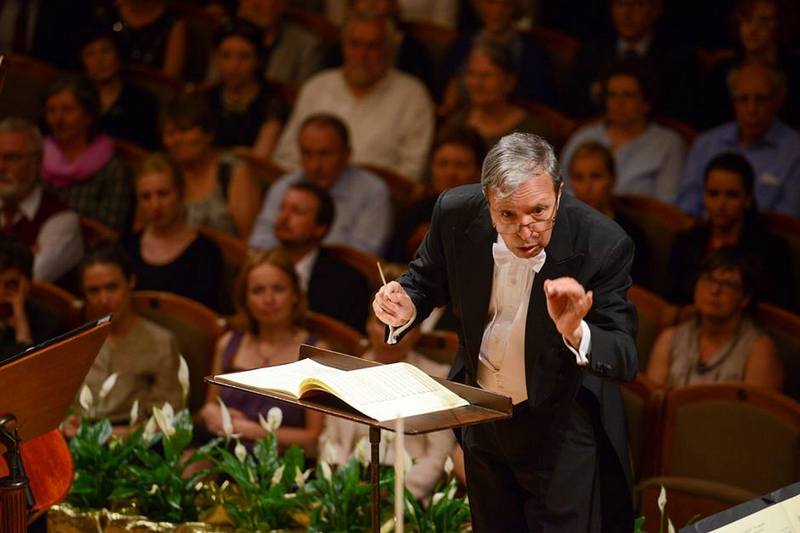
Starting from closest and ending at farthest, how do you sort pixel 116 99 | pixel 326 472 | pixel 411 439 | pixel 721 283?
pixel 326 472 < pixel 411 439 < pixel 721 283 < pixel 116 99

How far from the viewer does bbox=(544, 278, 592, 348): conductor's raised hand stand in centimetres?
195

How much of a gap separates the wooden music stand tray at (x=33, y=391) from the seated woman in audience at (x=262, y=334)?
52.4 inches

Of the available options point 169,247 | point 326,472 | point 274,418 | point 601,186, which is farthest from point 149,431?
point 601,186

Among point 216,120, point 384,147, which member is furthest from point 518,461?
point 216,120

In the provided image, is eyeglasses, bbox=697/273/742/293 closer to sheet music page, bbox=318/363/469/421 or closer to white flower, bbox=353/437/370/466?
white flower, bbox=353/437/370/466

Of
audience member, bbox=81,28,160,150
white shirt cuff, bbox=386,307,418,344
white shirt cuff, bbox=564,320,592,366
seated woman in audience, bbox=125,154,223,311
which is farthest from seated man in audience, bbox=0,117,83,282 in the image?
white shirt cuff, bbox=564,320,592,366

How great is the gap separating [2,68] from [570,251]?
3.75 ft

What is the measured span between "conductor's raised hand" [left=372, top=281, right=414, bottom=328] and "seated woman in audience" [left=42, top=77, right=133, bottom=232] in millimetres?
2920

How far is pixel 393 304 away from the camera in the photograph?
222 cm

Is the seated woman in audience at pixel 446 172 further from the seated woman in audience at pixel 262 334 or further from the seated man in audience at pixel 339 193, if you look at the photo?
the seated woman in audience at pixel 262 334

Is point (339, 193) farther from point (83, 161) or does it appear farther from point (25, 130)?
point (25, 130)

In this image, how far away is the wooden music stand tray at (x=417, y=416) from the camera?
6.35ft

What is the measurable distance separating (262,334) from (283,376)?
1.80 meters

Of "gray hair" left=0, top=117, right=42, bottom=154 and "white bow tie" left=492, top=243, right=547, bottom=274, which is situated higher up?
"gray hair" left=0, top=117, right=42, bottom=154
